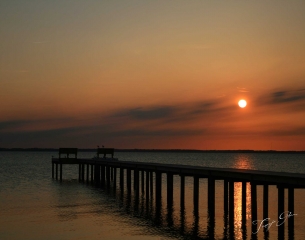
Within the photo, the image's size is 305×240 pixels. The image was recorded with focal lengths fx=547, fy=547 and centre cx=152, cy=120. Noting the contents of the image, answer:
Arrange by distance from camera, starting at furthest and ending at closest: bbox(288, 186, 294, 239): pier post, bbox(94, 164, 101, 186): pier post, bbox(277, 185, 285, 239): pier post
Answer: bbox(94, 164, 101, 186): pier post < bbox(288, 186, 294, 239): pier post < bbox(277, 185, 285, 239): pier post

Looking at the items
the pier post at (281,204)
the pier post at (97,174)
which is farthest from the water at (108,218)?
the pier post at (97,174)

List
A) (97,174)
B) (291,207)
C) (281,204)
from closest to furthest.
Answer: (281,204)
(291,207)
(97,174)

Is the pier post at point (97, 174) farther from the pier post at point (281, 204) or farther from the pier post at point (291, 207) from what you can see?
the pier post at point (281, 204)

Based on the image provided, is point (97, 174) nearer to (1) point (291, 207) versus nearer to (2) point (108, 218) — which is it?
(2) point (108, 218)

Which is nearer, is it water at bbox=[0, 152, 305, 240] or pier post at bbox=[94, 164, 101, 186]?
water at bbox=[0, 152, 305, 240]

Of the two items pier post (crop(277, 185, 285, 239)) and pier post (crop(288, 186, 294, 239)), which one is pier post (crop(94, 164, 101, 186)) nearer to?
pier post (crop(288, 186, 294, 239))

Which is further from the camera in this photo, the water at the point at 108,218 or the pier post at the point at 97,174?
the pier post at the point at 97,174

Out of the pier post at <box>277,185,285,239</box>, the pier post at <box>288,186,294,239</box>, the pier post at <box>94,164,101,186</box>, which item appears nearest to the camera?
the pier post at <box>277,185,285,239</box>

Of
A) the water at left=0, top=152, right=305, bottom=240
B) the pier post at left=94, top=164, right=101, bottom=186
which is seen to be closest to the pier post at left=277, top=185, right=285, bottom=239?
the water at left=0, top=152, right=305, bottom=240

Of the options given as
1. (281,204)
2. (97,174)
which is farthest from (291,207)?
(97,174)

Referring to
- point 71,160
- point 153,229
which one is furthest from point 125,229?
point 71,160

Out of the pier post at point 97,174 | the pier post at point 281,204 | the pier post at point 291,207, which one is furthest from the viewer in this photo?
the pier post at point 97,174

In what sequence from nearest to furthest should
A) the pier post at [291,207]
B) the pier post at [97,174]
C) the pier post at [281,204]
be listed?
the pier post at [281,204] → the pier post at [291,207] → the pier post at [97,174]

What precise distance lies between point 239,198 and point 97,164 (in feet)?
84.1
